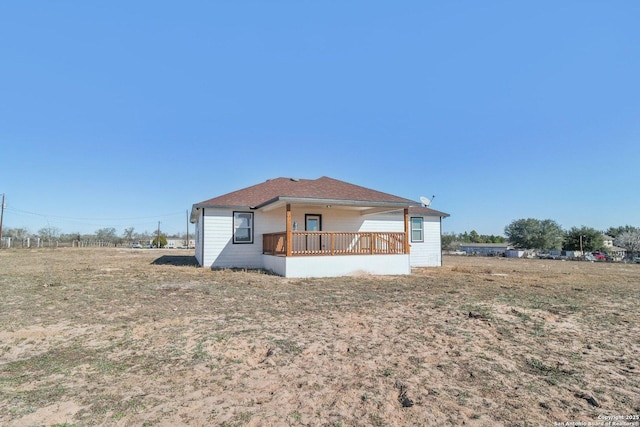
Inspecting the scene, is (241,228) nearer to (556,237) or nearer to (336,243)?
(336,243)

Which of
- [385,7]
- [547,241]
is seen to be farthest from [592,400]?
[547,241]

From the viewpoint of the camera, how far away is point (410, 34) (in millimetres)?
11352

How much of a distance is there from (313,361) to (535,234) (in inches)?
2560

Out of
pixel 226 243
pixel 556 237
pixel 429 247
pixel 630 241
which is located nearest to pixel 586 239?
pixel 556 237

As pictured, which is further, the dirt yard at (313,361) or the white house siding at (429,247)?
the white house siding at (429,247)

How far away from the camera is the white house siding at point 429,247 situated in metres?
16.4

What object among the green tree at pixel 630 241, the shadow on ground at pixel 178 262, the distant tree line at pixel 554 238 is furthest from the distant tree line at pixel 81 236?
the green tree at pixel 630 241

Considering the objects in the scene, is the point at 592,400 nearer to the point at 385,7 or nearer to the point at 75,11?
the point at 385,7

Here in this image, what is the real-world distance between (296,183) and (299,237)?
3559 millimetres

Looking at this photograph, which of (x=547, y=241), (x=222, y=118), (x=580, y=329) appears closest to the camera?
(x=580, y=329)

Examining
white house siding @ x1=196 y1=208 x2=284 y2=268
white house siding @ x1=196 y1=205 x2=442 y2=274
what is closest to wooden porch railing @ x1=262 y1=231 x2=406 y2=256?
white house siding @ x1=196 y1=208 x2=284 y2=268

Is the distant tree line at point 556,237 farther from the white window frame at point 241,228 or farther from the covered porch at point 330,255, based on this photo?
the white window frame at point 241,228

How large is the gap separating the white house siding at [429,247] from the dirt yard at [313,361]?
9.27m

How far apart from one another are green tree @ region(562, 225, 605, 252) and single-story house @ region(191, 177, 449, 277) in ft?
160
